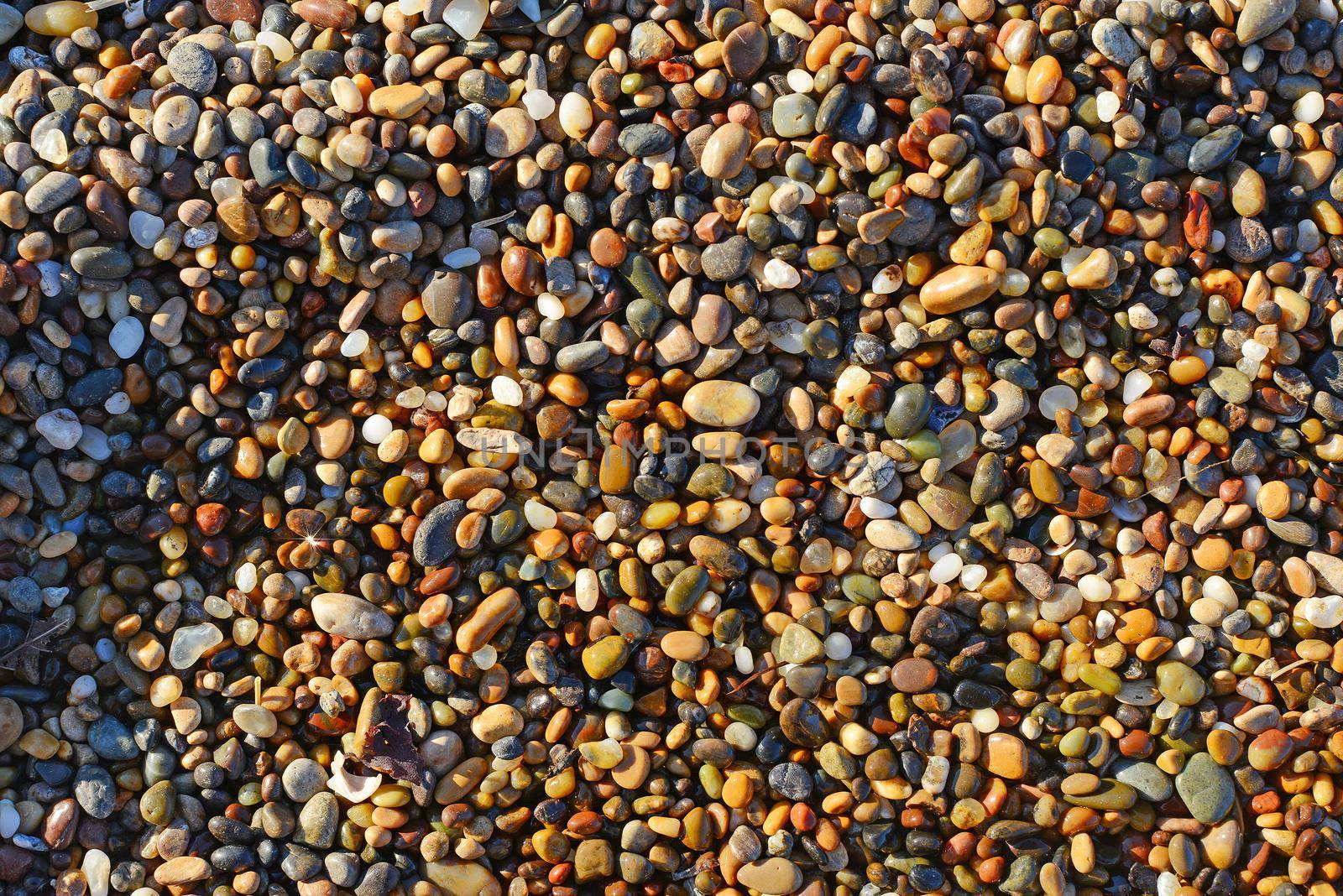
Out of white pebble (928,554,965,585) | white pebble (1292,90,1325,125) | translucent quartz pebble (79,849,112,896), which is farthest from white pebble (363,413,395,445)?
white pebble (1292,90,1325,125)

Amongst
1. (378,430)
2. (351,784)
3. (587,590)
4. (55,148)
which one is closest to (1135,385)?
(587,590)

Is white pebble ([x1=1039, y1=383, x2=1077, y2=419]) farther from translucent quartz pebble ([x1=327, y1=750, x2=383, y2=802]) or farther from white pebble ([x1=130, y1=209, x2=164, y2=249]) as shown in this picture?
white pebble ([x1=130, y1=209, x2=164, y2=249])

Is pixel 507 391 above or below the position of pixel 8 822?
above

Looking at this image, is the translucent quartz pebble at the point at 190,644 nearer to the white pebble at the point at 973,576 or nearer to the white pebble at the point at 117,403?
the white pebble at the point at 117,403

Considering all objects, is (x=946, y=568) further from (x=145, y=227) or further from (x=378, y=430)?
(x=145, y=227)

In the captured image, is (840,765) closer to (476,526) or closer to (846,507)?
(846,507)

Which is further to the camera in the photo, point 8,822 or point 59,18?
point 59,18

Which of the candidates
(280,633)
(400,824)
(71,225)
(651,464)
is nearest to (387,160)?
(71,225)
